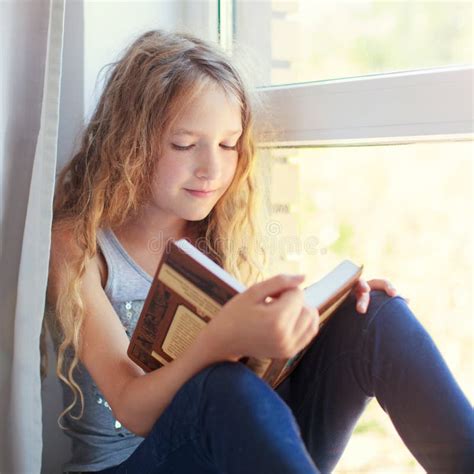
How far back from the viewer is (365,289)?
100 cm

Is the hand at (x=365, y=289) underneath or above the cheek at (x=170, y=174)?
underneath

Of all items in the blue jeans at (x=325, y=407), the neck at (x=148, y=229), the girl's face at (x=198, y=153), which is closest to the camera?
the blue jeans at (x=325, y=407)

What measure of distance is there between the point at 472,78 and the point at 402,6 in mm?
209

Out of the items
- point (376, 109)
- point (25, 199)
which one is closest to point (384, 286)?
point (376, 109)

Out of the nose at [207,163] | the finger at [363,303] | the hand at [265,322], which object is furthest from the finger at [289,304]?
the nose at [207,163]

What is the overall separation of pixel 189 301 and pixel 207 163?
28cm

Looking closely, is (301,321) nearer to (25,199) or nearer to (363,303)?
(363,303)

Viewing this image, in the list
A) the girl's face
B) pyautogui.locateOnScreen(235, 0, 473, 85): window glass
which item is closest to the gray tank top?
the girl's face

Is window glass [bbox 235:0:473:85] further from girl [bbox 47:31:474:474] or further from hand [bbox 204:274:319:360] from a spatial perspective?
hand [bbox 204:274:319:360]

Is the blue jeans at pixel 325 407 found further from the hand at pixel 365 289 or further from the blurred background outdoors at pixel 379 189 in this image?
the blurred background outdoors at pixel 379 189

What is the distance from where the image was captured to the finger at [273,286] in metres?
0.82

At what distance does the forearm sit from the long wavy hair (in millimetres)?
150

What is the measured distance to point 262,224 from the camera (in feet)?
4.29

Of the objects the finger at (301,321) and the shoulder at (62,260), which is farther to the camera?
the shoulder at (62,260)
